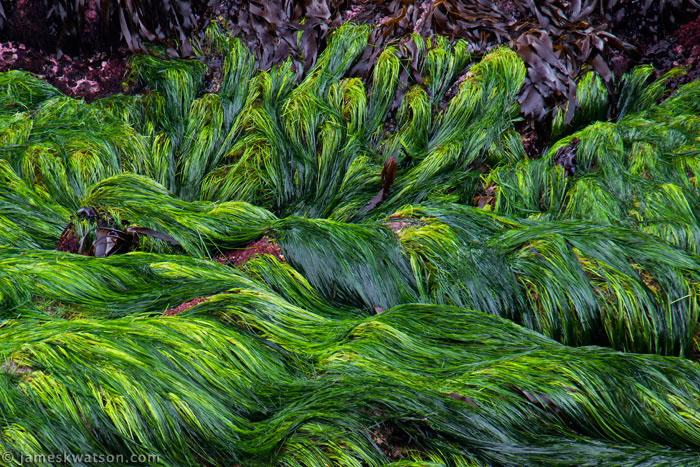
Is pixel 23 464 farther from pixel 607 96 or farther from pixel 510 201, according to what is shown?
pixel 607 96

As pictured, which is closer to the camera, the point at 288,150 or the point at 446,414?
the point at 446,414

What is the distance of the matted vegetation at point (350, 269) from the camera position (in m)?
1.96

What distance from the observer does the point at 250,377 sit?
7.38 ft

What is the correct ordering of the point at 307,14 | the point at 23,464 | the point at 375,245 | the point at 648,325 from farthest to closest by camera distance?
the point at 307,14 < the point at 375,245 < the point at 648,325 < the point at 23,464

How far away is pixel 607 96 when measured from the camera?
4469mm

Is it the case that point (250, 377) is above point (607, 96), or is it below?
below

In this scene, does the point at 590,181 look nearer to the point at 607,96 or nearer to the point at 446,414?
the point at 607,96

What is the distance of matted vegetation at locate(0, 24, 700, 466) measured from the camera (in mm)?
1964

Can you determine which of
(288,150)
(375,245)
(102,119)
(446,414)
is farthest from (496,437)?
(102,119)

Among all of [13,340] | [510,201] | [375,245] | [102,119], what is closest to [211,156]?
[102,119]

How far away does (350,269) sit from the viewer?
3.00 meters

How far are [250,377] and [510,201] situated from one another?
2.16 metres

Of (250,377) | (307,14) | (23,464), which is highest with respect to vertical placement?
(307,14)

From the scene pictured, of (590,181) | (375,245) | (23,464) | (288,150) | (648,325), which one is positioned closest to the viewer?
(23,464)
